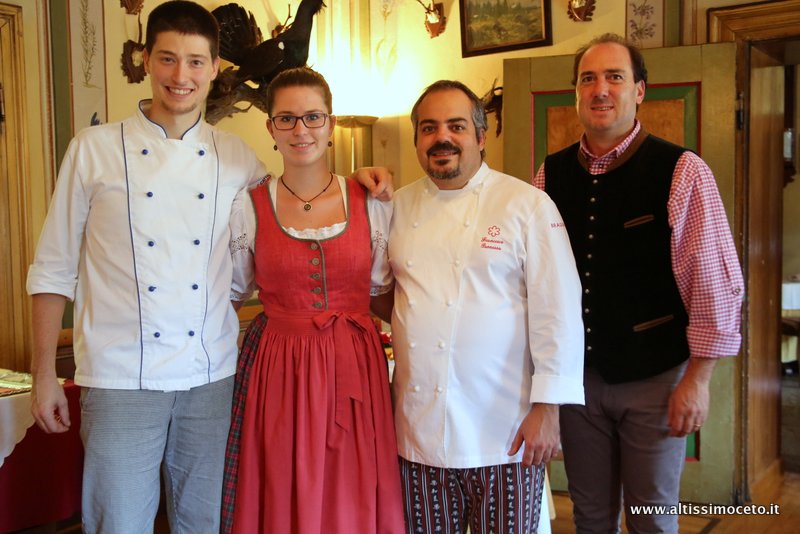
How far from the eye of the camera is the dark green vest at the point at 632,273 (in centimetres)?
179

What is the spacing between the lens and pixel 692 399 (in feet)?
5.61

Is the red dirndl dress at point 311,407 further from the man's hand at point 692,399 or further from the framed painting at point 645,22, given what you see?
the framed painting at point 645,22

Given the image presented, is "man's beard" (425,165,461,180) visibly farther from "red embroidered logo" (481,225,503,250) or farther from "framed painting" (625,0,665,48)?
"framed painting" (625,0,665,48)

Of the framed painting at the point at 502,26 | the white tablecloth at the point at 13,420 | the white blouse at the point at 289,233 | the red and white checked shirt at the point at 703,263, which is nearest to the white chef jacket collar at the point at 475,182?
the white blouse at the point at 289,233

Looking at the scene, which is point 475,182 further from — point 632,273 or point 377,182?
point 632,273

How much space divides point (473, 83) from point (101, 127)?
106 inches

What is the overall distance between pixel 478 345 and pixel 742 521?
2205 mm

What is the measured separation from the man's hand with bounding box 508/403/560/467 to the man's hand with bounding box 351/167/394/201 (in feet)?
1.98

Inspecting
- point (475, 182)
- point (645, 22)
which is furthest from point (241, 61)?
point (475, 182)

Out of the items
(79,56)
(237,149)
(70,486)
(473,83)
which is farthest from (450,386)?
(473,83)

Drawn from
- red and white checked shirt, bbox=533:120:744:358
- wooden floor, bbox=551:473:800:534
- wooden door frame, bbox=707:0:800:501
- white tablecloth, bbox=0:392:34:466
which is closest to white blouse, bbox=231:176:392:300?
red and white checked shirt, bbox=533:120:744:358

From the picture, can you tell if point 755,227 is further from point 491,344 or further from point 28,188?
point 28,188

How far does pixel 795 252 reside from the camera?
718 centimetres

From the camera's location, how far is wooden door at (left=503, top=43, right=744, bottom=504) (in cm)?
322
